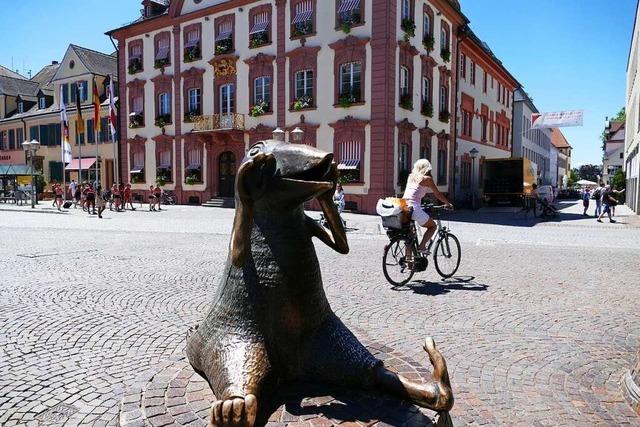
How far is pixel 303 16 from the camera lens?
23.5 metres

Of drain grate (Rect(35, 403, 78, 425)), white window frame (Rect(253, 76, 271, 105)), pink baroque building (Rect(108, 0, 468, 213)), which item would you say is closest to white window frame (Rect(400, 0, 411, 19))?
pink baroque building (Rect(108, 0, 468, 213))

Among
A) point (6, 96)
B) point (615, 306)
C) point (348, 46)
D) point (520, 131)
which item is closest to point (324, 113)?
point (348, 46)

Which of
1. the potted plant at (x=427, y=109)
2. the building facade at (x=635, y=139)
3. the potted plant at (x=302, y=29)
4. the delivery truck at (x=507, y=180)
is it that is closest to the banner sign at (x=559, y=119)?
the building facade at (x=635, y=139)

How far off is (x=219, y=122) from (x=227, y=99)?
163 cm

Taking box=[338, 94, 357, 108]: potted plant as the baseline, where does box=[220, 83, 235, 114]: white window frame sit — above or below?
above

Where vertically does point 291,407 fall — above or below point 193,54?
below

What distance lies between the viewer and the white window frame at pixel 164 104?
29.8 metres

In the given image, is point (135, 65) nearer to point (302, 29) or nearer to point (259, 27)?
point (259, 27)

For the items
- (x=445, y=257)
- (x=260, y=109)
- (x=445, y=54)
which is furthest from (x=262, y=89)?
(x=445, y=257)

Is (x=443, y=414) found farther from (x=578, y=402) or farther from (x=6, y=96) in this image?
(x=6, y=96)

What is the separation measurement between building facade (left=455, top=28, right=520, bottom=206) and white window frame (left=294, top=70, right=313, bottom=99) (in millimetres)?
10014

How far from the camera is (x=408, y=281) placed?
7148mm

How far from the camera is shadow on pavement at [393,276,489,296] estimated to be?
6770 mm

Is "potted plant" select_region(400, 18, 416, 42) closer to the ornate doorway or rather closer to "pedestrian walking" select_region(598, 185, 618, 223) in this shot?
"pedestrian walking" select_region(598, 185, 618, 223)
